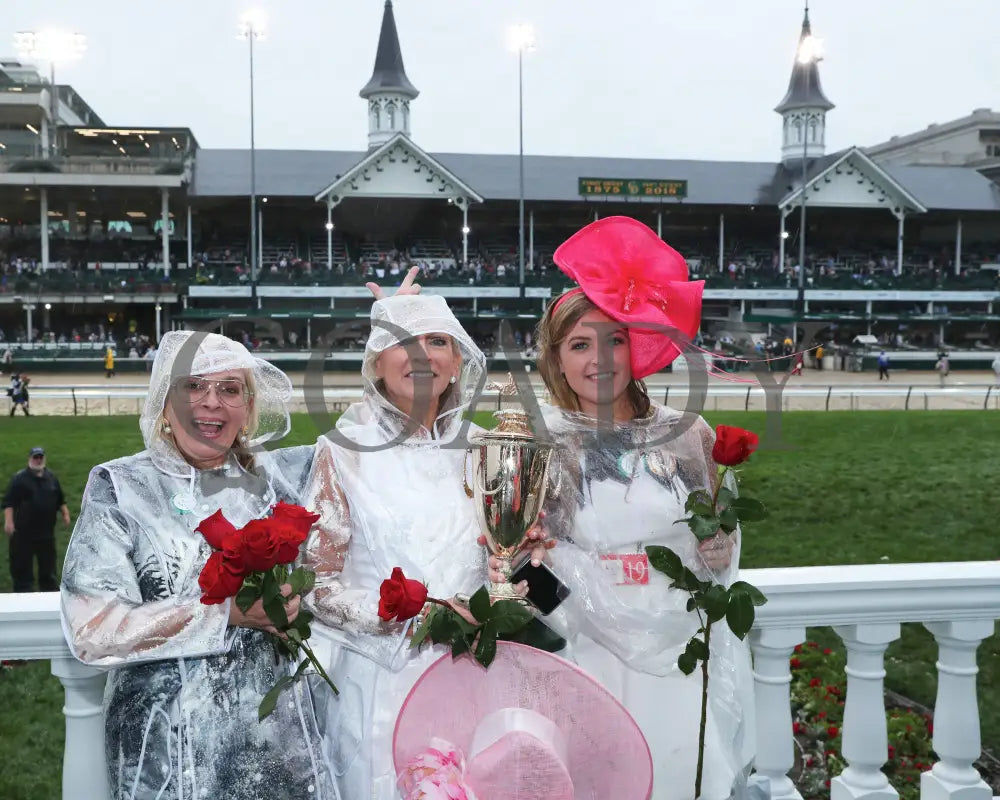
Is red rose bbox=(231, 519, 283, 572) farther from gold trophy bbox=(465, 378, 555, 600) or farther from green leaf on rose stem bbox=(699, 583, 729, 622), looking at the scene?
green leaf on rose stem bbox=(699, 583, 729, 622)

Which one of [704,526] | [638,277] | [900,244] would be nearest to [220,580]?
[704,526]

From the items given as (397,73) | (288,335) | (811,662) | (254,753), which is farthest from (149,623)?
(397,73)

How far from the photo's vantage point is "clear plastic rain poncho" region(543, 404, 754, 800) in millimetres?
2316

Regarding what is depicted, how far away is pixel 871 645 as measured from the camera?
8.18 ft

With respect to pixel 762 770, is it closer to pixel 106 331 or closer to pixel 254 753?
pixel 254 753

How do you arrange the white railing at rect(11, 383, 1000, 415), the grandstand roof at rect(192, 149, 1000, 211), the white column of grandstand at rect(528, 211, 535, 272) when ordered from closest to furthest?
the white railing at rect(11, 383, 1000, 415), the grandstand roof at rect(192, 149, 1000, 211), the white column of grandstand at rect(528, 211, 535, 272)

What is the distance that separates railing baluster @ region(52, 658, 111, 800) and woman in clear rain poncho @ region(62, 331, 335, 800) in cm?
12

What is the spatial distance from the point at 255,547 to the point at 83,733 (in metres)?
0.90

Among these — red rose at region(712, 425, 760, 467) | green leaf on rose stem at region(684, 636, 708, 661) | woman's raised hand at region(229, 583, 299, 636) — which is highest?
red rose at region(712, 425, 760, 467)

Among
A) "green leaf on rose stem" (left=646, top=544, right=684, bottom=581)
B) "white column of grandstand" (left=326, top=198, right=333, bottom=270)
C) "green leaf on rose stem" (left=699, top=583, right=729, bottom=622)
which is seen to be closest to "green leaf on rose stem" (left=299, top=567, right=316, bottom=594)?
"green leaf on rose stem" (left=646, top=544, right=684, bottom=581)

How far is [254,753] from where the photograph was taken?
2086 mm

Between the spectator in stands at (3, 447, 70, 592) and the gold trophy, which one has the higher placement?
the gold trophy

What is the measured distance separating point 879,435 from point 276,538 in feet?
49.7

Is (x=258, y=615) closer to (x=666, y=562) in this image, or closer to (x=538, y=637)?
(x=538, y=637)
